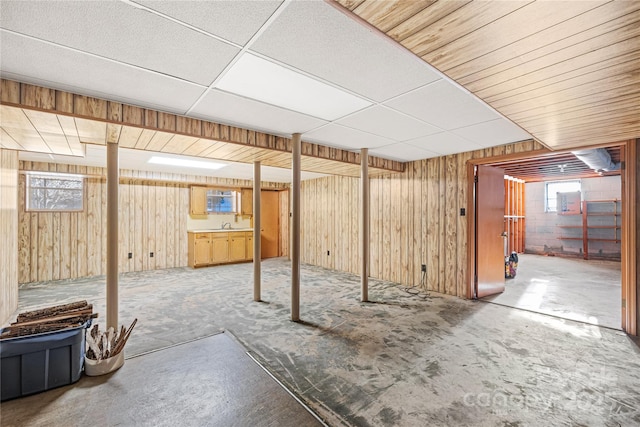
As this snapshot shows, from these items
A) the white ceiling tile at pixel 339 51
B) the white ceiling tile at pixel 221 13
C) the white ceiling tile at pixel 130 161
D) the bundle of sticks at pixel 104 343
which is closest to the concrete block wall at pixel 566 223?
the white ceiling tile at pixel 130 161

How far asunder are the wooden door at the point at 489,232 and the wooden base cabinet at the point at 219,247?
558cm

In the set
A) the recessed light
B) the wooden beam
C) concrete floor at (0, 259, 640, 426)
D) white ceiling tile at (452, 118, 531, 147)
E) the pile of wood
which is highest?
the recessed light

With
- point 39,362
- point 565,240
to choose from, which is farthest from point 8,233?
point 565,240

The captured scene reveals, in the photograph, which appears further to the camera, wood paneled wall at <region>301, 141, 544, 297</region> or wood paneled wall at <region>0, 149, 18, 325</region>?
wood paneled wall at <region>301, 141, 544, 297</region>

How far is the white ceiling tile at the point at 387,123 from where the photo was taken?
8.66ft

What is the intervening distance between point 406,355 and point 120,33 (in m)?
3.08

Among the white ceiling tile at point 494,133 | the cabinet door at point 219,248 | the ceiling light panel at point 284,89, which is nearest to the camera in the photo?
the ceiling light panel at point 284,89

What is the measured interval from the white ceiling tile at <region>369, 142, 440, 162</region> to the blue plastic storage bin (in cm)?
394

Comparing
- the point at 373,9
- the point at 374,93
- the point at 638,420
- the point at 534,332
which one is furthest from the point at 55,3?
the point at 534,332

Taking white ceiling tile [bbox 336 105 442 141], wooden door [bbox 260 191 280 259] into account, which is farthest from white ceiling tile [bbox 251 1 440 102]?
wooden door [bbox 260 191 280 259]

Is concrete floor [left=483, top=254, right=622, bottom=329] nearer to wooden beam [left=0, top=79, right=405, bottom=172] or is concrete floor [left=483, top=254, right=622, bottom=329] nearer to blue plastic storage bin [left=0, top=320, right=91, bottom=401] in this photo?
wooden beam [left=0, top=79, right=405, bottom=172]

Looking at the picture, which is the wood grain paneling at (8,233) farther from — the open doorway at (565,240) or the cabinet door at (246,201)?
the open doorway at (565,240)

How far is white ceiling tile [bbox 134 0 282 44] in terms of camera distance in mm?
1243

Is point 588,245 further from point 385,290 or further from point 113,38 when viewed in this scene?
point 113,38
